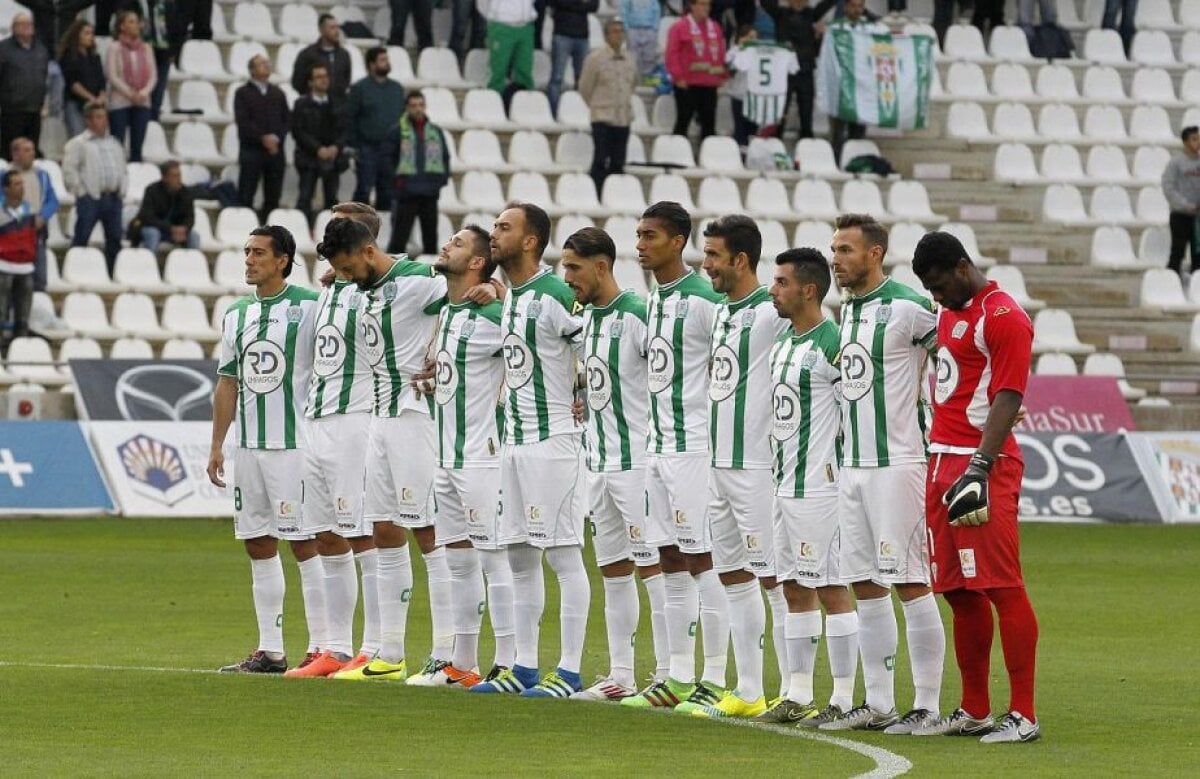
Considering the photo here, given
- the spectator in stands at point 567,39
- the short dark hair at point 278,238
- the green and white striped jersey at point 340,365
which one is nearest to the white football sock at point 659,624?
the green and white striped jersey at point 340,365

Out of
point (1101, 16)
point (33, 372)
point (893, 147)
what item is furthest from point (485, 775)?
point (1101, 16)

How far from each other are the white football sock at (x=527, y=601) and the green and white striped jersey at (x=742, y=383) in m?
1.27

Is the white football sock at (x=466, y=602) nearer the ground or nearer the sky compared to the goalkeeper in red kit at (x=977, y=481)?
nearer the ground

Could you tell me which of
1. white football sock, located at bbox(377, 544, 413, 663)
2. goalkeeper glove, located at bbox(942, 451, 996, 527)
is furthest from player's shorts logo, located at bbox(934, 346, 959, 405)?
white football sock, located at bbox(377, 544, 413, 663)

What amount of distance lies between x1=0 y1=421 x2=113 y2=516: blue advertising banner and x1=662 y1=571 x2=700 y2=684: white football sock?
488 inches

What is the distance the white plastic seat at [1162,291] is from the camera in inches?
1199

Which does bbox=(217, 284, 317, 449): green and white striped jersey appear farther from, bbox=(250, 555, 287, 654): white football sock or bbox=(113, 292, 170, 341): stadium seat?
bbox=(113, 292, 170, 341): stadium seat

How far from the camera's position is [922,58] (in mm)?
30969

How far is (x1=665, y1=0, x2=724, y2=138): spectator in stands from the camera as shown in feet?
95.8

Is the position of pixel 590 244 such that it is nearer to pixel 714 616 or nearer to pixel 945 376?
pixel 714 616

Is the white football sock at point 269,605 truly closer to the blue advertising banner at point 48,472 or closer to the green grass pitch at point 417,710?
the green grass pitch at point 417,710

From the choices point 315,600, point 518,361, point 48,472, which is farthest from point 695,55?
point 518,361

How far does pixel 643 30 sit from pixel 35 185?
9.09m

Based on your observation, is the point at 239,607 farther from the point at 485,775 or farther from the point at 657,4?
the point at 657,4
